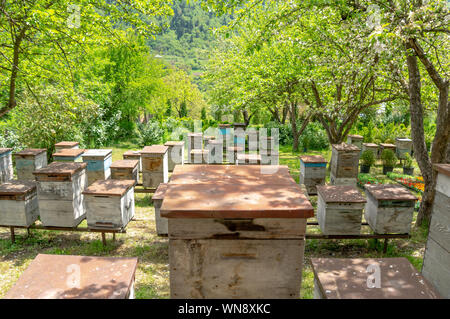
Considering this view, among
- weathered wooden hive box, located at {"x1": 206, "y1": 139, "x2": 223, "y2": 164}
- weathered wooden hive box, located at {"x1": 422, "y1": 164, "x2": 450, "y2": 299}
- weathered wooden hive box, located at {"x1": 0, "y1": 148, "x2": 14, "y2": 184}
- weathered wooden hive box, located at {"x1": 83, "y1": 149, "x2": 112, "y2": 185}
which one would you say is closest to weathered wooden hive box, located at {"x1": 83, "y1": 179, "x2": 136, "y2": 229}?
weathered wooden hive box, located at {"x1": 83, "y1": 149, "x2": 112, "y2": 185}

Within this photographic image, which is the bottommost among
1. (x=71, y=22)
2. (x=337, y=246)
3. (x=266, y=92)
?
(x=337, y=246)

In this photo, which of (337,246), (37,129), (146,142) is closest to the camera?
(337,246)

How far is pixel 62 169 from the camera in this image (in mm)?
5406

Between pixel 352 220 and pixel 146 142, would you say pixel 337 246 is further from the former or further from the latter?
pixel 146 142

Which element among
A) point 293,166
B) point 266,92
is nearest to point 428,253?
point 266,92

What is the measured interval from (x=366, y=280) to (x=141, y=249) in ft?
15.0

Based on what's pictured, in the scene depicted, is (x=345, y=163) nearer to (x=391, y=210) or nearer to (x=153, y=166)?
(x=391, y=210)

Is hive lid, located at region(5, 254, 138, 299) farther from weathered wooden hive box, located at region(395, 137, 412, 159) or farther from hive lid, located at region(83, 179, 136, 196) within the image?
weathered wooden hive box, located at region(395, 137, 412, 159)

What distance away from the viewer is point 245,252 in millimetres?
1850

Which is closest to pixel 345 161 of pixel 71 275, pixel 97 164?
pixel 97 164

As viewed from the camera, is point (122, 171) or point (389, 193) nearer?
point (389, 193)

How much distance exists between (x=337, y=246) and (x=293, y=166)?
7281 millimetres

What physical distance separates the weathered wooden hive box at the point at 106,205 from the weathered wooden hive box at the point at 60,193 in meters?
0.25

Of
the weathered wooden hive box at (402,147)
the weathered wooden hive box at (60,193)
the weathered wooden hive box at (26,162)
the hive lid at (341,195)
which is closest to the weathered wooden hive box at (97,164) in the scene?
the weathered wooden hive box at (26,162)
